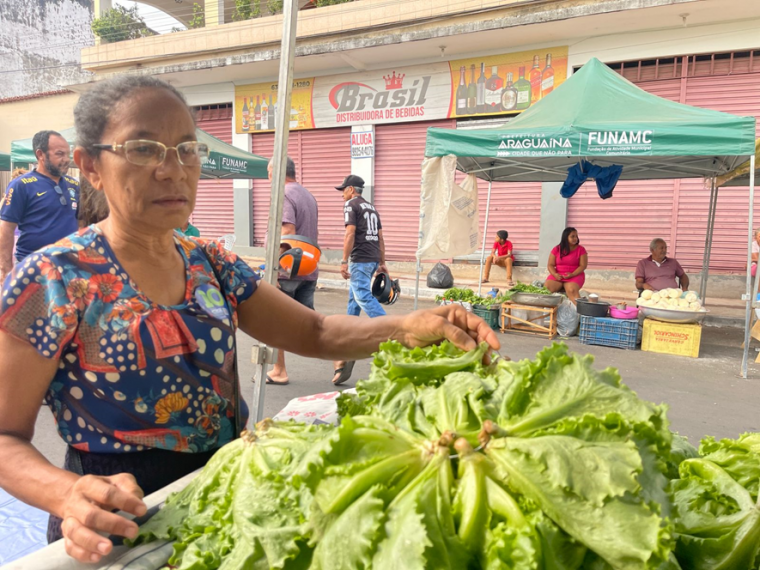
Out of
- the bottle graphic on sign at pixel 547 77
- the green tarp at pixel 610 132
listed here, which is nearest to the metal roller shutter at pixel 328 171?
the bottle graphic on sign at pixel 547 77

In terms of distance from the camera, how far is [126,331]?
1467 mm

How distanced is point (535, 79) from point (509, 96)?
2.08ft

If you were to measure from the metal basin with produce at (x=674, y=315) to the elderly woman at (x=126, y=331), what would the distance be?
6716mm

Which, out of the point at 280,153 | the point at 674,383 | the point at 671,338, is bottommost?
the point at 674,383

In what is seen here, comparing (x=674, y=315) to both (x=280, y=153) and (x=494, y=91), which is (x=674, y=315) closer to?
(x=280, y=153)

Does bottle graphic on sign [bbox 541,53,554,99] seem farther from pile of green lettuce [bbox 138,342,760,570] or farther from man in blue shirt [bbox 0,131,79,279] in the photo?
pile of green lettuce [bbox 138,342,760,570]

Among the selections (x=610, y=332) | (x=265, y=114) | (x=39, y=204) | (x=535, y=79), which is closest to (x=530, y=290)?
(x=610, y=332)

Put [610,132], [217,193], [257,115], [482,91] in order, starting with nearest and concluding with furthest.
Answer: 1. [610,132]
2. [482,91]
3. [257,115]
4. [217,193]

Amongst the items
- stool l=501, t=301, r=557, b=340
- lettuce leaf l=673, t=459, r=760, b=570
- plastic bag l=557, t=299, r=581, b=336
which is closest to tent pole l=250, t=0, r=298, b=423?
lettuce leaf l=673, t=459, r=760, b=570

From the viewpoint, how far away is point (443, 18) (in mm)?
12125

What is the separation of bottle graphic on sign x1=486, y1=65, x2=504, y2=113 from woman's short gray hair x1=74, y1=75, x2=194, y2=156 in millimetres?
11668

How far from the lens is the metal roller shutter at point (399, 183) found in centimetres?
1351

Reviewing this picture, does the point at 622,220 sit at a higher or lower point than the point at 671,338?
higher

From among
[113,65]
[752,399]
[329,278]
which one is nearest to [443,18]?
[329,278]
